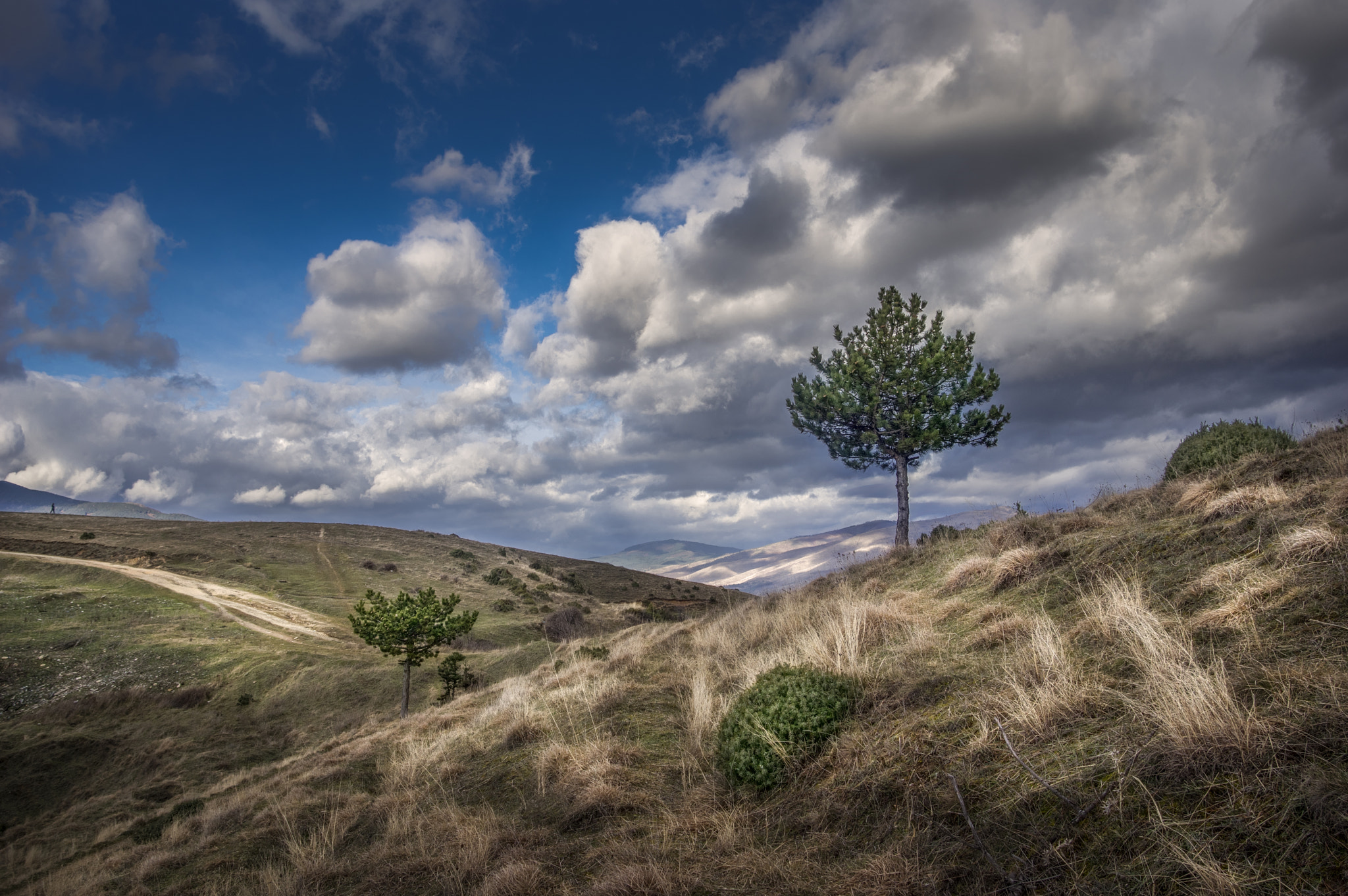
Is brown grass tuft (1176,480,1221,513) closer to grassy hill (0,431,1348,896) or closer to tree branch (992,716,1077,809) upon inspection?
grassy hill (0,431,1348,896)

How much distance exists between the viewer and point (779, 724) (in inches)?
236

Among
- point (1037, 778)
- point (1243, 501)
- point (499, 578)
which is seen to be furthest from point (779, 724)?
point (499, 578)

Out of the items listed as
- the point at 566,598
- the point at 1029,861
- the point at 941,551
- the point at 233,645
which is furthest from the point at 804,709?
the point at 566,598

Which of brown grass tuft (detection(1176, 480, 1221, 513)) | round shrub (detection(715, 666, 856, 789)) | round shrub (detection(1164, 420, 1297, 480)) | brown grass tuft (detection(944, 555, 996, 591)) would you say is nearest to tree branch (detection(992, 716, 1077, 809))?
round shrub (detection(715, 666, 856, 789))

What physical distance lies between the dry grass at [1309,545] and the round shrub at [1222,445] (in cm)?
876

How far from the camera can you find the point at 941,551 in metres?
16.1

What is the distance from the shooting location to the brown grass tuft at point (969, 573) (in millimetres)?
10867

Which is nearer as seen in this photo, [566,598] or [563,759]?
[563,759]

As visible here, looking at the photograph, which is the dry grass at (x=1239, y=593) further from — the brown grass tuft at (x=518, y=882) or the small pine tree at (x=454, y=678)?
the small pine tree at (x=454, y=678)

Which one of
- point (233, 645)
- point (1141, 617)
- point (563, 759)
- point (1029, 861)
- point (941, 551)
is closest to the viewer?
point (1029, 861)

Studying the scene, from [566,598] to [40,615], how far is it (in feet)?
127

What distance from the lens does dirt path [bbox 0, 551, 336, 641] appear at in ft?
123

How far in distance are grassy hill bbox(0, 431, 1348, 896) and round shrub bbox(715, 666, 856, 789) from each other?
197mm

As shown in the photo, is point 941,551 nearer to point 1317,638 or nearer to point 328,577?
point 1317,638
